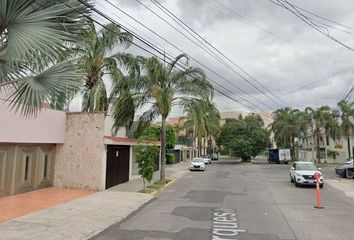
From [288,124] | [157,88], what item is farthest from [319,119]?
[157,88]

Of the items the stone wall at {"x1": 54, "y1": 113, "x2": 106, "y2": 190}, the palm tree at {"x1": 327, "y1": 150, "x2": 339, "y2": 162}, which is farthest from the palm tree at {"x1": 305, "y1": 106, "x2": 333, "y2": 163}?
the stone wall at {"x1": 54, "y1": 113, "x2": 106, "y2": 190}

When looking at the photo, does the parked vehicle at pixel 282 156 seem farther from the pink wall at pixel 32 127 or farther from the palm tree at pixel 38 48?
the palm tree at pixel 38 48

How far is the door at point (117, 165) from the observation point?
60.4 ft

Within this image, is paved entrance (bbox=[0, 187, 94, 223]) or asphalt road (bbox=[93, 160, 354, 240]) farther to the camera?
paved entrance (bbox=[0, 187, 94, 223])

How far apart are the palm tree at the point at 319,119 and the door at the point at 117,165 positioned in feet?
115

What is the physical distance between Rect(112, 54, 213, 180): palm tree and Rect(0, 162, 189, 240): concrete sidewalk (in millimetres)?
6916

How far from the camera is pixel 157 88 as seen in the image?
2091 centimetres

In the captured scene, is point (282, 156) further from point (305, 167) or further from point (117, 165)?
point (117, 165)

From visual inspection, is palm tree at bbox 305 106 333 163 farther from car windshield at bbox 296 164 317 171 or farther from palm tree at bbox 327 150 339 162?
car windshield at bbox 296 164 317 171

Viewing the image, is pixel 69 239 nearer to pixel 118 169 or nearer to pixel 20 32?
pixel 20 32

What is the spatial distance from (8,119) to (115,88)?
27.6ft

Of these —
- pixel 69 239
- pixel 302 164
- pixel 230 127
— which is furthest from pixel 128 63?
pixel 230 127

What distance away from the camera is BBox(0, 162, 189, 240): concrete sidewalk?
8.48 m

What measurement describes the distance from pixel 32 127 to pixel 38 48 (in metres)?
9.97
